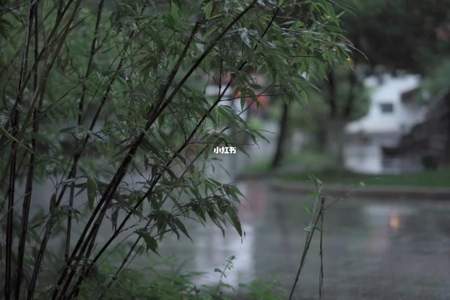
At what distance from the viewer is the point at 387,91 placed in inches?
2414

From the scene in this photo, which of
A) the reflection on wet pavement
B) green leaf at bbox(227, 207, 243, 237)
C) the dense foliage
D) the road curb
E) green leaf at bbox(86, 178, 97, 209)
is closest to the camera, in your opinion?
green leaf at bbox(86, 178, 97, 209)

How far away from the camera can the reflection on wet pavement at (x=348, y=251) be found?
605 cm

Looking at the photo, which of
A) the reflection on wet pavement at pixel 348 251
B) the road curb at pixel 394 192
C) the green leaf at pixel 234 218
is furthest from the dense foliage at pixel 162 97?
the road curb at pixel 394 192

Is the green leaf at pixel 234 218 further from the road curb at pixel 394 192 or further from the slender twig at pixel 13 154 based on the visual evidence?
the road curb at pixel 394 192

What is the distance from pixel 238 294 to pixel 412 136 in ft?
75.5

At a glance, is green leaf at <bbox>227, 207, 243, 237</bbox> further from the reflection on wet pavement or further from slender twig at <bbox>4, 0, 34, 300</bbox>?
the reflection on wet pavement

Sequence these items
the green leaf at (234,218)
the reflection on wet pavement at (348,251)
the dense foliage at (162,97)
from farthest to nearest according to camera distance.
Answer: the reflection on wet pavement at (348,251)
the green leaf at (234,218)
the dense foliage at (162,97)

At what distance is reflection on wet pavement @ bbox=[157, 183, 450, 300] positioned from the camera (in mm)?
6055

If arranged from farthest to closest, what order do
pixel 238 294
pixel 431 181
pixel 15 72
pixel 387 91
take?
pixel 387 91 → pixel 431 181 → pixel 238 294 → pixel 15 72

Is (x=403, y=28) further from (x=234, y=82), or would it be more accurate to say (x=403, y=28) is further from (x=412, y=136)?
(x=234, y=82)

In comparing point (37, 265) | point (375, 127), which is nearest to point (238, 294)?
point (37, 265)

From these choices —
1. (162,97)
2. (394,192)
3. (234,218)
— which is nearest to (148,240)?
(234,218)

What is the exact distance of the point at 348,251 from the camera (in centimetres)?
827

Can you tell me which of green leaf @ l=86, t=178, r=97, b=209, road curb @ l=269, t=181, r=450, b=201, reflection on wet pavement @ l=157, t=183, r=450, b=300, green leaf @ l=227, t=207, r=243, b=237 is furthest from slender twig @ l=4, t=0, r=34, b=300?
road curb @ l=269, t=181, r=450, b=201
